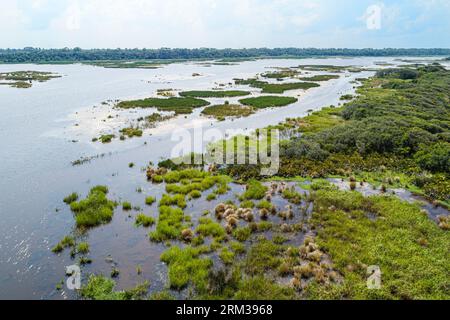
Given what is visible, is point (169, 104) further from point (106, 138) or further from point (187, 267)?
point (187, 267)

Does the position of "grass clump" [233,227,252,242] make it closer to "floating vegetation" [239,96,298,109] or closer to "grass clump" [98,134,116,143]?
"grass clump" [98,134,116,143]

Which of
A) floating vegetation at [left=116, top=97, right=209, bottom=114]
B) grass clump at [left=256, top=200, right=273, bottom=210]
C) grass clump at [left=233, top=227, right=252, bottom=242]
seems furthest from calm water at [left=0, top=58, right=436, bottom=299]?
grass clump at [left=256, top=200, right=273, bottom=210]

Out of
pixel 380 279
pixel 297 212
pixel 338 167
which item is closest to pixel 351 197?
pixel 297 212

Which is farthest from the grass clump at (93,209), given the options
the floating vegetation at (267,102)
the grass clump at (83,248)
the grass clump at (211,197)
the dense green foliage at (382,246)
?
the floating vegetation at (267,102)

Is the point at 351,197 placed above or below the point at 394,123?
below
